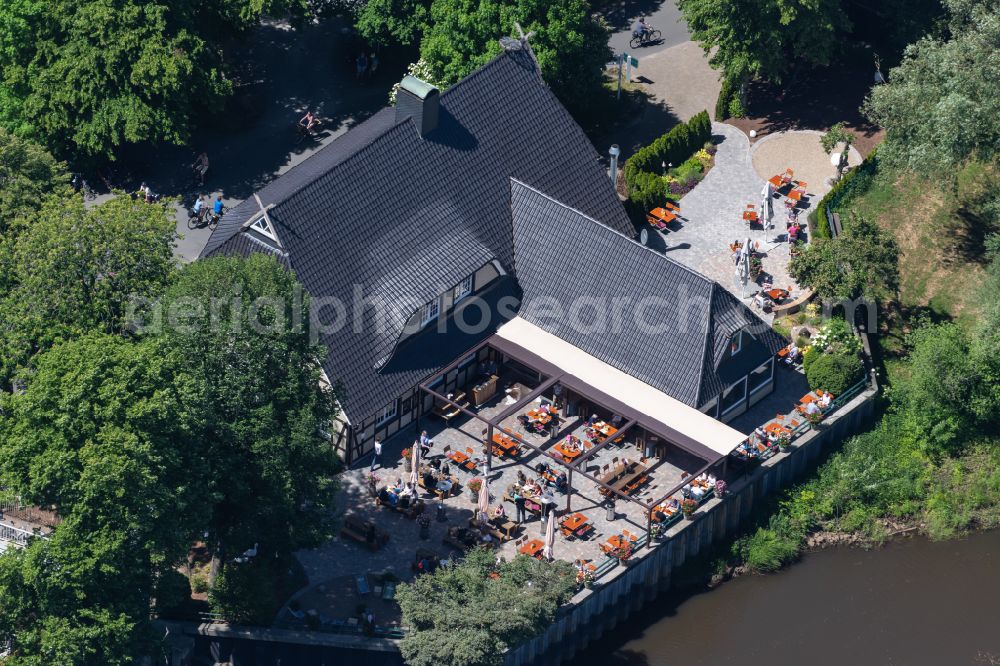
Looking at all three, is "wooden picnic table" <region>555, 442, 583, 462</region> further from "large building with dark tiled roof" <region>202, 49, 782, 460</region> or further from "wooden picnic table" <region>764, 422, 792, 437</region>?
"wooden picnic table" <region>764, 422, 792, 437</region>

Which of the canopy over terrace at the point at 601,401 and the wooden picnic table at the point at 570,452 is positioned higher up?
the canopy over terrace at the point at 601,401

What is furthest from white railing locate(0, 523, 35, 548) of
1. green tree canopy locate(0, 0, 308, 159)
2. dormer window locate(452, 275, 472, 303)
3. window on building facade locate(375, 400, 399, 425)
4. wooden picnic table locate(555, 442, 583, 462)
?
green tree canopy locate(0, 0, 308, 159)

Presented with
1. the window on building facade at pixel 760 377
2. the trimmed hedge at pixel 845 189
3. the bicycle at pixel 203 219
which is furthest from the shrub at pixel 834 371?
the bicycle at pixel 203 219

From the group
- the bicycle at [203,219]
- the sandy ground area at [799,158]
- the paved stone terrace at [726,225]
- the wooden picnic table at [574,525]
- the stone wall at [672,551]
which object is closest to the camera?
the stone wall at [672,551]

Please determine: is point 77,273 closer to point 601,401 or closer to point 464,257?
point 464,257

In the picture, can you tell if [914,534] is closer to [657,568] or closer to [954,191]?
[657,568]

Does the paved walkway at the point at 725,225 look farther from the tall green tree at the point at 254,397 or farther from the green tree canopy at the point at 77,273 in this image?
the green tree canopy at the point at 77,273

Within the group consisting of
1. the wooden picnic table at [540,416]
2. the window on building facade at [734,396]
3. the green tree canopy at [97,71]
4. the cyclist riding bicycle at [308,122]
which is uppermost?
the cyclist riding bicycle at [308,122]
